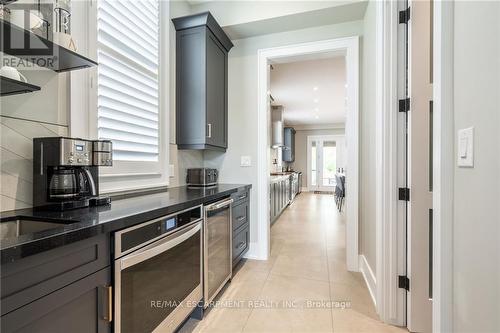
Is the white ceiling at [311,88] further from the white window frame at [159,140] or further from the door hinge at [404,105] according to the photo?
the white window frame at [159,140]

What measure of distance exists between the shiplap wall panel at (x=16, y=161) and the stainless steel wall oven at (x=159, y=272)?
62cm

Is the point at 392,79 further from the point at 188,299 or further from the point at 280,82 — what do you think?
the point at 280,82

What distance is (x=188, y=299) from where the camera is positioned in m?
1.57

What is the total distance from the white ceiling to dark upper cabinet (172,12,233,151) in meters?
2.07

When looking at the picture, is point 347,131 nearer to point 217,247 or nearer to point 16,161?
point 217,247

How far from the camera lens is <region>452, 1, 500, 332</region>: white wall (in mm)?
655

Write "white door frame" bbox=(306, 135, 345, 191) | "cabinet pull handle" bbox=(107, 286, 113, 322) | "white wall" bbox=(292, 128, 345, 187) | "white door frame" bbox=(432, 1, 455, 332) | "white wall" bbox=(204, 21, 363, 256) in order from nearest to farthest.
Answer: "white door frame" bbox=(432, 1, 455, 332)
"cabinet pull handle" bbox=(107, 286, 113, 322)
"white wall" bbox=(204, 21, 363, 256)
"white door frame" bbox=(306, 135, 345, 191)
"white wall" bbox=(292, 128, 345, 187)

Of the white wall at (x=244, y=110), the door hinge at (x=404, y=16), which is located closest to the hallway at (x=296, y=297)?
the white wall at (x=244, y=110)

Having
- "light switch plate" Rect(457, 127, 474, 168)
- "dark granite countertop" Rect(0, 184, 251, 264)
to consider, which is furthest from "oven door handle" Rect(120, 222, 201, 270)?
"light switch plate" Rect(457, 127, 474, 168)

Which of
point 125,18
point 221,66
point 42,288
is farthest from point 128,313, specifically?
point 221,66

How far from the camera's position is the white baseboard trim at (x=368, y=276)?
2.04m

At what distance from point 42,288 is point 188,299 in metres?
0.95

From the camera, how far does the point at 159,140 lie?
231cm

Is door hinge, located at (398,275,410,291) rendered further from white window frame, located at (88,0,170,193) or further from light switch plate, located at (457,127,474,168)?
white window frame, located at (88,0,170,193)
